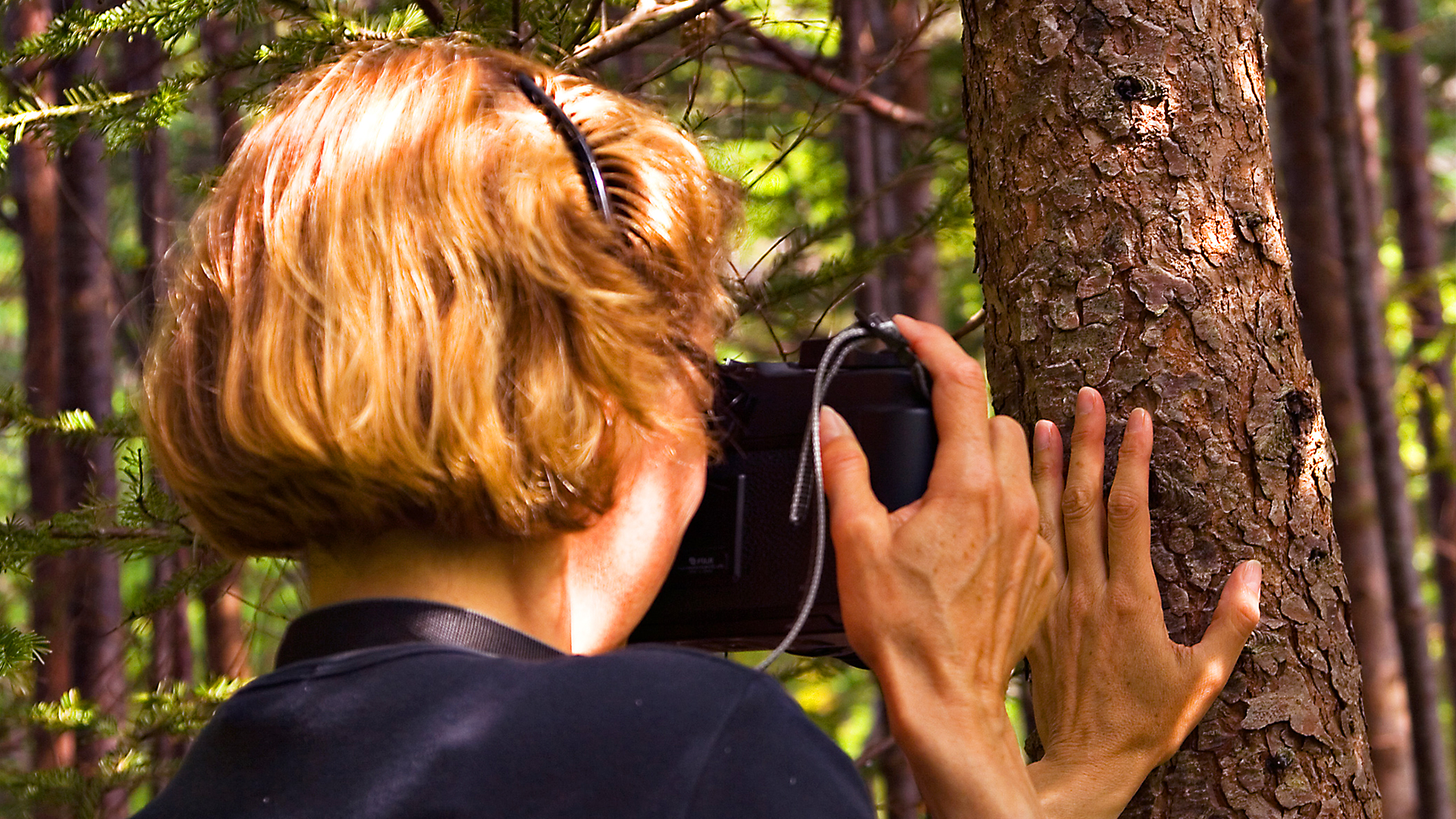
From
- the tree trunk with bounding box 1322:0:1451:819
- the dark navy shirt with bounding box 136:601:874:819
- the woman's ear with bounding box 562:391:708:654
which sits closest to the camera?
the dark navy shirt with bounding box 136:601:874:819

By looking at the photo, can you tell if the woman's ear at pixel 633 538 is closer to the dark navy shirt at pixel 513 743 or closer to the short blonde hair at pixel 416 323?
the short blonde hair at pixel 416 323

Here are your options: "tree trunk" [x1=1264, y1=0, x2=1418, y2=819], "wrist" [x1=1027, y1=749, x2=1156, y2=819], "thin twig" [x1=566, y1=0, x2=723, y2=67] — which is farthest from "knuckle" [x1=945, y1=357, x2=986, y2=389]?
"tree trunk" [x1=1264, y1=0, x2=1418, y2=819]

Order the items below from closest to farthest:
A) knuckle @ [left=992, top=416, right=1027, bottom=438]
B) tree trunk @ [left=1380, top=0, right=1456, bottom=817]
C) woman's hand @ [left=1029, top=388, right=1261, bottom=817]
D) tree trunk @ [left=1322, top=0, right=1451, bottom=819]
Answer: knuckle @ [left=992, top=416, right=1027, bottom=438], woman's hand @ [left=1029, top=388, right=1261, bottom=817], tree trunk @ [left=1322, top=0, right=1451, bottom=819], tree trunk @ [left=1380, top=0, right=1456, bottom=817]

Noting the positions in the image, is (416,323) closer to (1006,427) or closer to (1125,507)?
(1006,427)

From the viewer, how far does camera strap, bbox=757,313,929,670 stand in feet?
3.90

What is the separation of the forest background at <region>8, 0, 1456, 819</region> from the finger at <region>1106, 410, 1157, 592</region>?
31cm

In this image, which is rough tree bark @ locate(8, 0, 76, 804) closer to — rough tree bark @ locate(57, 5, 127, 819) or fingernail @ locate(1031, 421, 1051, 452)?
rough tree bark @ locate(57, 5, 127, 819)

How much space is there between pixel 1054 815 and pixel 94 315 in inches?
186

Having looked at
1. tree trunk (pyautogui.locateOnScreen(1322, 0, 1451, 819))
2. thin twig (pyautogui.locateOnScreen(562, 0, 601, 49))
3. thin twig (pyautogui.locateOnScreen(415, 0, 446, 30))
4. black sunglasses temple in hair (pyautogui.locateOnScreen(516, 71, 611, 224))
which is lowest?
tree trunk (pyautogui.locateOnScreen(1322, 0, 1451, 819))

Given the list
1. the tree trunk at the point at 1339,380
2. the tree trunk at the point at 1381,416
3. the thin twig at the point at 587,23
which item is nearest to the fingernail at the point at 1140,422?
the thin twig at the point at 587,23

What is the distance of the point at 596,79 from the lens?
174 centimetres

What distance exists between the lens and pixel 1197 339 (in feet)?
4.80

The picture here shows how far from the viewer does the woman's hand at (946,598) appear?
3.74 ft

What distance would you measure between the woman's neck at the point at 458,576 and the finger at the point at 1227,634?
77 centimetres
